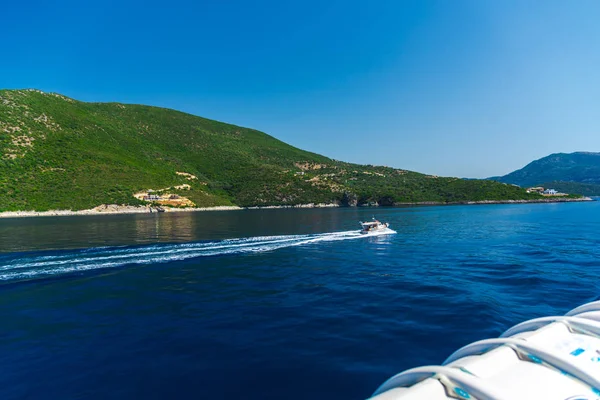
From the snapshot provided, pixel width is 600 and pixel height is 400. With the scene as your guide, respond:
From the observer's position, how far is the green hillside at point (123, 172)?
106 m

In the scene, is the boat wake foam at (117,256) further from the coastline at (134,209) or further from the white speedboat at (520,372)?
the coastline at (134,209)

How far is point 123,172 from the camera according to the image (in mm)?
126312

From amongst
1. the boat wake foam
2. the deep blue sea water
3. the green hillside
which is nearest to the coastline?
the green hillside

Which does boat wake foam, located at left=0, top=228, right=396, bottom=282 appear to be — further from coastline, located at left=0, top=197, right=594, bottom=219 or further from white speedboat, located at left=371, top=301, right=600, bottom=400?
coastline, located at left=0, top=197, right=594, bottom=219

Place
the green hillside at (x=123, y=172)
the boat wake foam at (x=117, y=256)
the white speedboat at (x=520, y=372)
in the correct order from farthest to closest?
1. the green hillside at (x=123, y=172)
2. the boat wake foam at (x=117, y=256)
3. the white speedboat at (x=520, y=372)

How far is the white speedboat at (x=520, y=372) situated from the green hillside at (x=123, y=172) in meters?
121

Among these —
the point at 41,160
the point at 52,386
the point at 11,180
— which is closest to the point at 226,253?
the point at 52,386

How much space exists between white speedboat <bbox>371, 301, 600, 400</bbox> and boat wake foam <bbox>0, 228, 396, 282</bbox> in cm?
2661

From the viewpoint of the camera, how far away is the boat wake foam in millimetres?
23531

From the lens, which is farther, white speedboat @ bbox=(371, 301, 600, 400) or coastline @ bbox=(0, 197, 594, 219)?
coastline @ bbox=(0, 197, 594, 219)

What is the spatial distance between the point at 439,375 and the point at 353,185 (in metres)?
185

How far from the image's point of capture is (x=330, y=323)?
1320 cm

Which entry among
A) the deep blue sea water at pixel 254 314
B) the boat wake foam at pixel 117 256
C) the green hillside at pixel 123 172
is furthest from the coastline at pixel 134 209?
the boat wake foam at pixel 117 256

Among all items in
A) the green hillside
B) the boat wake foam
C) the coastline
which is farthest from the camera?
the green hillside
